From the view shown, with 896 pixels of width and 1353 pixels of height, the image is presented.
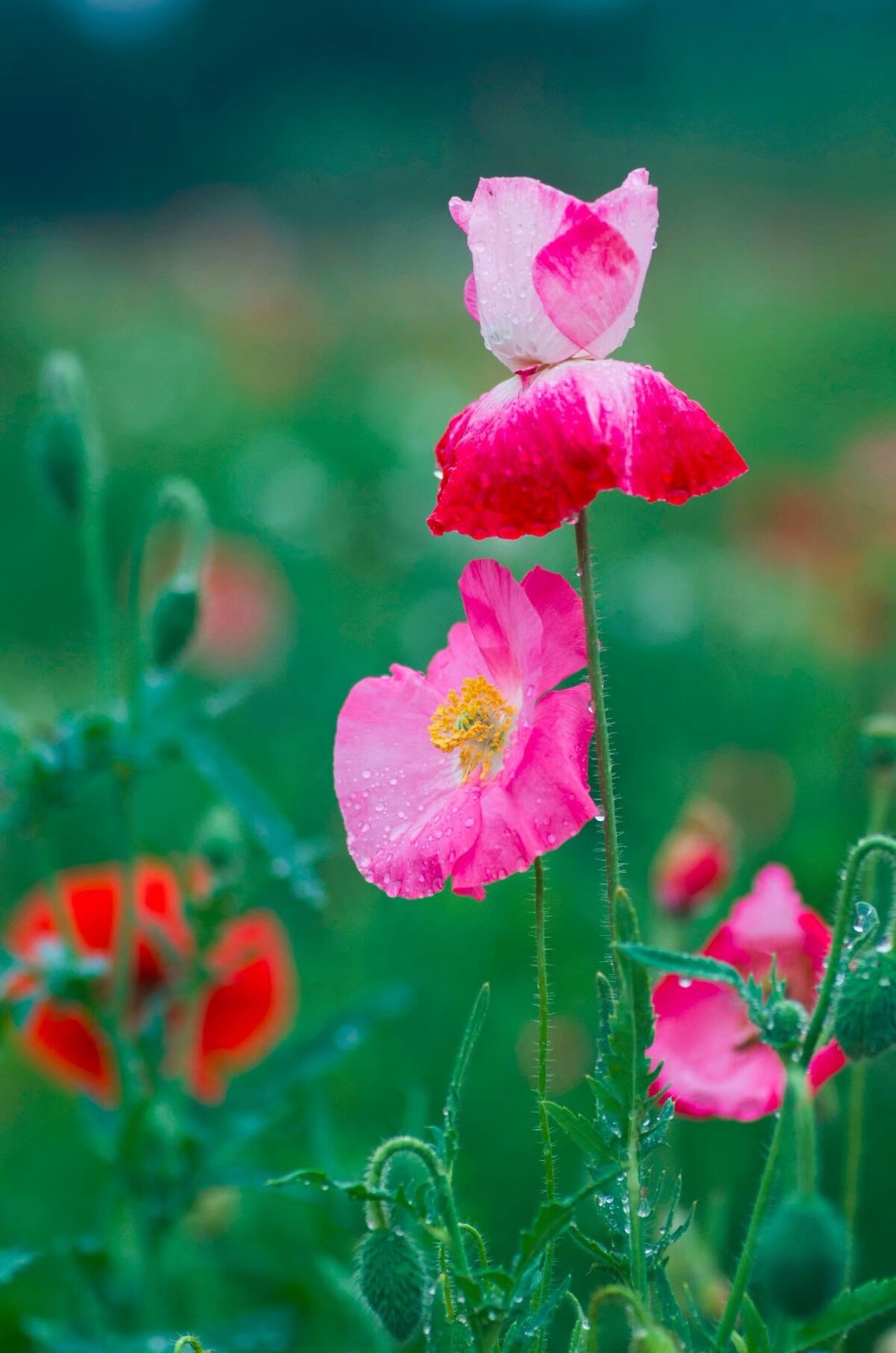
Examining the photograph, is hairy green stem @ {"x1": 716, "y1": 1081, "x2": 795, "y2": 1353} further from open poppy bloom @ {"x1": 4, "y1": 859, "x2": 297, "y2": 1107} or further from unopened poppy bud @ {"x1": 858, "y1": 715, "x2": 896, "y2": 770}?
open poppy bloom @ {"x1": 4, "y1": 859, "x2": 297, "y2": 1107}

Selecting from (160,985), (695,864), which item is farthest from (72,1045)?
(695,864)

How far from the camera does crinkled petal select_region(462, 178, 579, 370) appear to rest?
1.54 feet

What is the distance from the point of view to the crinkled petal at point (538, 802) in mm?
454

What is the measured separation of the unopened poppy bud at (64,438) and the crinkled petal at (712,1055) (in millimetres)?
519

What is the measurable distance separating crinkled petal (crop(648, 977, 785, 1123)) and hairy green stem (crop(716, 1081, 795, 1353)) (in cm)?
8

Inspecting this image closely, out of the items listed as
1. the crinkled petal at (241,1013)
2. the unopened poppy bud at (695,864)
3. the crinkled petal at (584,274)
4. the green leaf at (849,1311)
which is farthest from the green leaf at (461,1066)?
the crinkled petal at (241,1013)

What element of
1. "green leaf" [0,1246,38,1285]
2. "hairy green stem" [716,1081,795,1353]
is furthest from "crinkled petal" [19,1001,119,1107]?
"hairy green stem" [716,1081,795,1353]

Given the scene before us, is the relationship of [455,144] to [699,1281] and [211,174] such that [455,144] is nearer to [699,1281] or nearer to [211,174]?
[211,174]

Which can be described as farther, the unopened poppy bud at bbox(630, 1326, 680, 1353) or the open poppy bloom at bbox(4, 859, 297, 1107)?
the open poppy bloom at bbox(4, 859, 297, 1107)

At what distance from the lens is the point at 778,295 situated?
3461 millimetres

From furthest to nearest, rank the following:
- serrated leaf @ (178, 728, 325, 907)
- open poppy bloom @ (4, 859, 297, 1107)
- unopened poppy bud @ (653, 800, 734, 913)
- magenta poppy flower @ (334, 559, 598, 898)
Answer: open poppy bloom @ (4, 859, 297, 1107)
unopened poppy bud @ (653, 800, 734, 913)
serrated leaf @ (178, 728, 325, 907)
magenta poppy flower @ (334, 559, 598, 898)

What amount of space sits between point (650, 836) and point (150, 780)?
683mm

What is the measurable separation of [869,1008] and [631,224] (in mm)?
266

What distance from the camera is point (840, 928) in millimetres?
425
